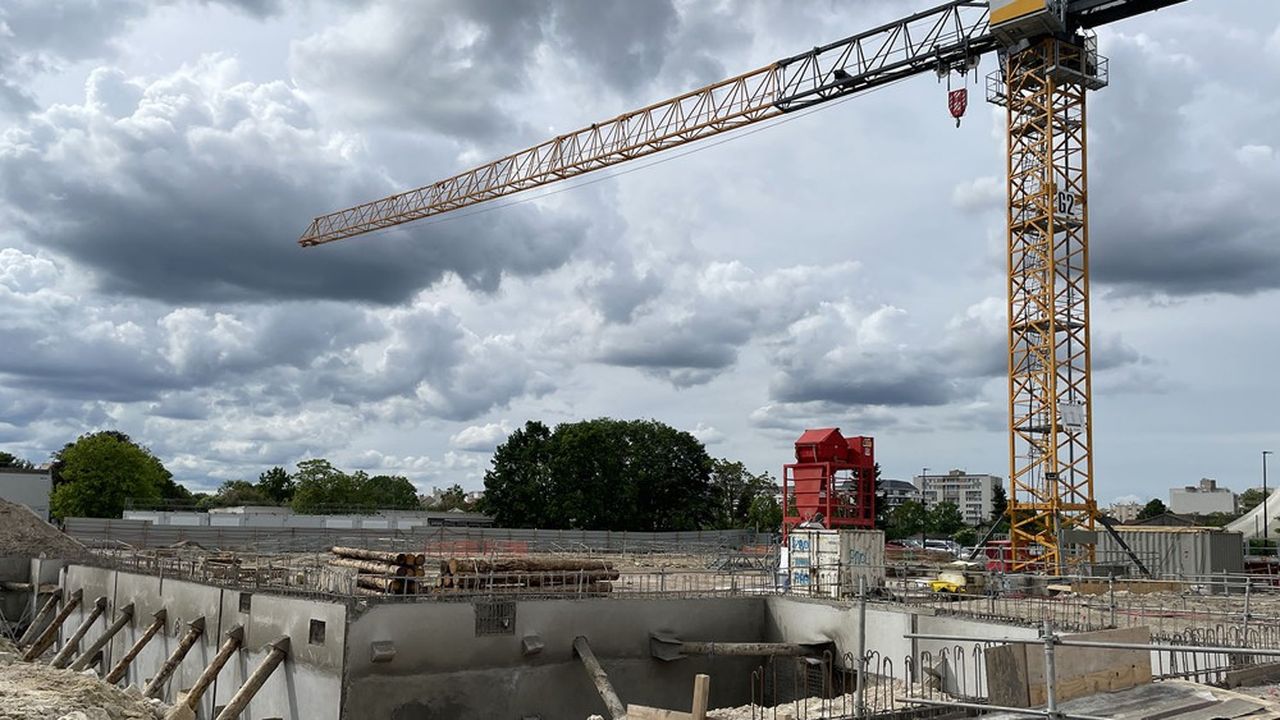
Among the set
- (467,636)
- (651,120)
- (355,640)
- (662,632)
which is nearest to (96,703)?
(355,640)

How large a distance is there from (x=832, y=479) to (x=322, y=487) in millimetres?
89785

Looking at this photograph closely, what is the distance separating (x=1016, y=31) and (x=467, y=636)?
3741cm

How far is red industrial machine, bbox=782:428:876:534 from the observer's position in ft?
120

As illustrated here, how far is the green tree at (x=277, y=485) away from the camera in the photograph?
5817 inches

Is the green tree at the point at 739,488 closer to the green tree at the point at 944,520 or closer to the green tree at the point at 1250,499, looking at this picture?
the green tree at the point at 944,520

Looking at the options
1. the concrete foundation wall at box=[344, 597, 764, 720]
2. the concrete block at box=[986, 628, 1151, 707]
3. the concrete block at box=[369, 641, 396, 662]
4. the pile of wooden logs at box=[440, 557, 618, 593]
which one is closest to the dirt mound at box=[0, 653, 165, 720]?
the concrete block at box=[369, 641, 396, 662]

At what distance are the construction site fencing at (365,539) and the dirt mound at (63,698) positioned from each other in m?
27.7

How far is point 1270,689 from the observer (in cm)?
1525

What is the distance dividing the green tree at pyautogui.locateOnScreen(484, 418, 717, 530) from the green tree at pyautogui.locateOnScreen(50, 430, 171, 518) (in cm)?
3009

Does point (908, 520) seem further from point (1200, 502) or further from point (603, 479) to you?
point (1200, 502)

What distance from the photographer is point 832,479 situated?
36625mm

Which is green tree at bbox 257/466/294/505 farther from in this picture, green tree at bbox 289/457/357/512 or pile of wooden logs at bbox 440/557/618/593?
pile of wooden logs at bbox 440/557/618/593

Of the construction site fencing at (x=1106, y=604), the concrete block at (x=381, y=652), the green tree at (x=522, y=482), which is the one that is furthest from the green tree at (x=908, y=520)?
the concrete block at (x=381, y=652)

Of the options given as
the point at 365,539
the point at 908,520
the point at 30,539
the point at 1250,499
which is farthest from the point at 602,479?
the point at 1250,499
